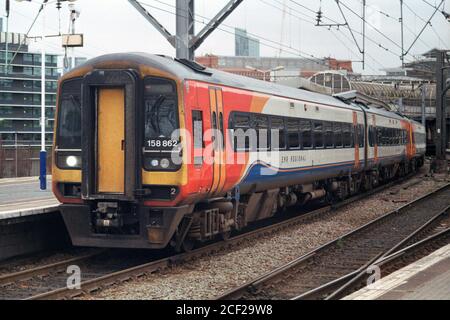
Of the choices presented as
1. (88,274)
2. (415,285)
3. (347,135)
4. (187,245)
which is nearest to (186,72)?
(187,245)

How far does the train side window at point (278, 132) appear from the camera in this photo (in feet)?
45.8

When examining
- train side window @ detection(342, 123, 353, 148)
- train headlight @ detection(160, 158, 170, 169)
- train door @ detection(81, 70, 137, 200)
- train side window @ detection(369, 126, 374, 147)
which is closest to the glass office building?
train side window @ detection(369, 126, 374, 147)

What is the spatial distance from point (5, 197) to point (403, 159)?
71.5 ft

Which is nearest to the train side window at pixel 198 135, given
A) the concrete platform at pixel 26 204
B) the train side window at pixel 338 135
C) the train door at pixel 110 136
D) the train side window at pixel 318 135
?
the train door at pixel 110 136

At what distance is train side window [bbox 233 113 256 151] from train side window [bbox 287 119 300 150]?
7.82 feet

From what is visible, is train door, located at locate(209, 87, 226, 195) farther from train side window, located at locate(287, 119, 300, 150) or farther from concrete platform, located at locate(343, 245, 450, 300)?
train side window, located at locate(287, 119, 300, 150)

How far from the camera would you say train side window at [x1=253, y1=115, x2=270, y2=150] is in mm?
13123

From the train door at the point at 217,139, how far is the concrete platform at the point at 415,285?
3.58m

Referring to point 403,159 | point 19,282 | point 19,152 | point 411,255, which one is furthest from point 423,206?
point 19,152

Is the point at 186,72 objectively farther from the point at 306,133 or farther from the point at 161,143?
the point at 306,133

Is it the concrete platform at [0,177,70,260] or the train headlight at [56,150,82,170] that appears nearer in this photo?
the train headlight at [56,150,82,170]

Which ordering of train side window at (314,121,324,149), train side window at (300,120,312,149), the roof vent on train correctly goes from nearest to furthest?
the roof vent on train < train side window at (300,120,312,149) < train side window at (314,121,324,149)

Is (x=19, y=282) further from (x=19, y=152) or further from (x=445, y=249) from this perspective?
(x=19, y=152)

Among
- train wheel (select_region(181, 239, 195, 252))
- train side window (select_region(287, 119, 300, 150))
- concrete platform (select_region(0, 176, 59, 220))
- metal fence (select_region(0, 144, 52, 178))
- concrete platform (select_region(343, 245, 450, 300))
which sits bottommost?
concrete platform (select_region(343, 245, 450, 300))
